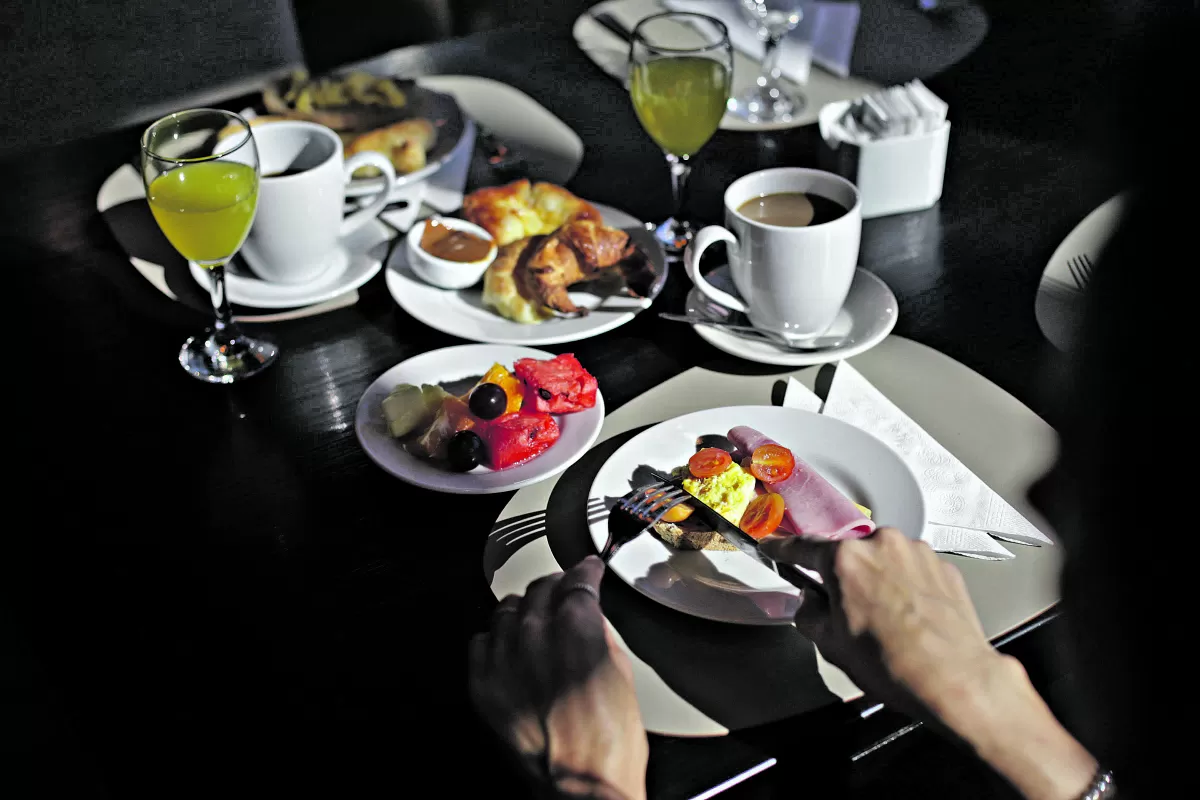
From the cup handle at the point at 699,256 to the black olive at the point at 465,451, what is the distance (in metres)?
0.32

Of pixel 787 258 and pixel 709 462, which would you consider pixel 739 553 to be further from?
pixel 787 258

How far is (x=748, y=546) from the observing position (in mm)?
820

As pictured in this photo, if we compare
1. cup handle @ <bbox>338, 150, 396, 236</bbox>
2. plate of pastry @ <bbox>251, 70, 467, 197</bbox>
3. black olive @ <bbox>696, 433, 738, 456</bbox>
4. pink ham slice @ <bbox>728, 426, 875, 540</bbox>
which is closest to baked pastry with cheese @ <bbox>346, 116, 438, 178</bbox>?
plate of pastry @ <bbox>251, 70, 467, 197</bbox>

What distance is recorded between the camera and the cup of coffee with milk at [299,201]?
117 centimetres

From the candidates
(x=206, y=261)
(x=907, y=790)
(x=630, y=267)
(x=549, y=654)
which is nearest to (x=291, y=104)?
(x=206, y=261)

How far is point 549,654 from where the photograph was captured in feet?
2.51

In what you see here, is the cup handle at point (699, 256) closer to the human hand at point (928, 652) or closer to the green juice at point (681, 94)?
the green juice at point (681, 94)

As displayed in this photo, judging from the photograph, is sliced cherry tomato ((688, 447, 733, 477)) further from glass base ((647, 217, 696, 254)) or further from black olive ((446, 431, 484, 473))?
glass base ((647, 217, 696, 254))

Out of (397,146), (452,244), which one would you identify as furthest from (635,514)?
(397,146)

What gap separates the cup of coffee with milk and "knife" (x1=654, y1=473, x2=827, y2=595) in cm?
57

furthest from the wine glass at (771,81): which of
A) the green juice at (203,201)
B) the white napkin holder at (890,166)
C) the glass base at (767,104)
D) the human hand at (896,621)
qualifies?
the human hand at (896,621)

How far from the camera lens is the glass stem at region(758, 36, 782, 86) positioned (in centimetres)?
153

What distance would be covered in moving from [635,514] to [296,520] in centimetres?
31

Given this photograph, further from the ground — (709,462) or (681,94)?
(681,94)
